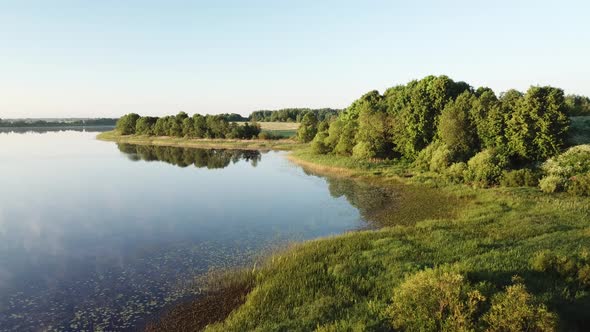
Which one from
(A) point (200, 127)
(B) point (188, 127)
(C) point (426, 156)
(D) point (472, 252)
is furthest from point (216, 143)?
(D) point (472, 252)

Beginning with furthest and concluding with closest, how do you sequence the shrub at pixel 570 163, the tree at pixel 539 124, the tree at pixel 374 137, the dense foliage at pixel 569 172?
the tree at pixel 374 137 → the tree at pixel 539 124 → the shrub at pixel 570 163 → the dense foliage at pixel 569 172

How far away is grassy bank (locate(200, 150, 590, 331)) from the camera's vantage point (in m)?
13.4

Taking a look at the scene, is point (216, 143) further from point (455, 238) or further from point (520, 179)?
point (455, 238)

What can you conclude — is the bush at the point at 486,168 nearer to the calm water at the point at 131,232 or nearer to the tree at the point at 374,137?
the calm water at the point at 131,232

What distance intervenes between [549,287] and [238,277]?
14831 millimetres

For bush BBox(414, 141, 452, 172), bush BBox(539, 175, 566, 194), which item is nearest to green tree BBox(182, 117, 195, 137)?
bush BBox(414, 141, 452, 172)

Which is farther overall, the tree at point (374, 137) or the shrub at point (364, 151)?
the tree at point (374, 137)

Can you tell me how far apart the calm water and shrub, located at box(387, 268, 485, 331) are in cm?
1153

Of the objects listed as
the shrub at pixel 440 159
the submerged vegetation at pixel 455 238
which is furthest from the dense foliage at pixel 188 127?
the shrub at pixel 440 159

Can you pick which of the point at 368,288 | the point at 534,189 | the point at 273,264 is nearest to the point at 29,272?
the point at 273,264

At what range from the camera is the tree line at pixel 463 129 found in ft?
150

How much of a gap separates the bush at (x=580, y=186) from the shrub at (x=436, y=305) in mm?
28915

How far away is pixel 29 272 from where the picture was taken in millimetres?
23062

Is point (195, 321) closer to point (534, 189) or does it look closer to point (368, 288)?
point (368, 288)
